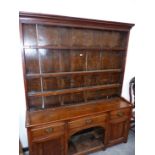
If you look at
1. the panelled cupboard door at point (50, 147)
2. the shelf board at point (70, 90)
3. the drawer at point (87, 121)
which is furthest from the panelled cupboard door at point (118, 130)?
the panelled cupboard door at point (50, 147)

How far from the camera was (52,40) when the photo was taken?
1657 millimetres

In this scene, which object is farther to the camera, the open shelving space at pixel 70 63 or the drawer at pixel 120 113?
the drawer at pixel 120 113

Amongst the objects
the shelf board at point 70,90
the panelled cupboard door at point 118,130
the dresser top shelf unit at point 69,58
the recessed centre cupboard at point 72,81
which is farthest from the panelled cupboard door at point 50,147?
the panelled cupboard door at point 118,130

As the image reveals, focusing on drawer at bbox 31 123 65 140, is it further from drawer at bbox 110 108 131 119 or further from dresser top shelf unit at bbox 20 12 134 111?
drawer at bbox 110 108 131 119

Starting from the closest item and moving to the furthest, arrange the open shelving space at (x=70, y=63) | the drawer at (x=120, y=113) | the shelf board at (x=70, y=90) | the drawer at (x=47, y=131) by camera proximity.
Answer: the drawer at (x=47, y=131)
the open shelving space at (x=70, y=63)
the shelf board at (x=70, y=90)
the drawer at (x=120, y=113)

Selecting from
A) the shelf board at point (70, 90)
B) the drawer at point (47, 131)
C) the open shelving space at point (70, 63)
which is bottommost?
the drawer at point (47, 131)

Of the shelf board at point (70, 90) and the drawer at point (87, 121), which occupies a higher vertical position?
the shelf board at point (70, 90)

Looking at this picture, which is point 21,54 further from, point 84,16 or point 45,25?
point 84,16

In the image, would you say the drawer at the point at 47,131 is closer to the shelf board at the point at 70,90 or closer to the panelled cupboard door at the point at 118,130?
the shelf board at the point at 70,90

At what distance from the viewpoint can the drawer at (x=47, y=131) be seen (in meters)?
1.49

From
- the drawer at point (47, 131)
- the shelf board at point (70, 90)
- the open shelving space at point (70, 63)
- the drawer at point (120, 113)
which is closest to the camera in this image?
the drawer at point (47, 131)

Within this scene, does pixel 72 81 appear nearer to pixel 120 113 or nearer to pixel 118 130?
pixel 120 113

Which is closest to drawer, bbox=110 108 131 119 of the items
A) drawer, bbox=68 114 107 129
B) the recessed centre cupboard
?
the recessed centre cupboard

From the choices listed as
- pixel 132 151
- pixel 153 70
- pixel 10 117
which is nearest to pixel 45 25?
pixel 10 117
